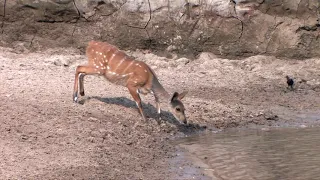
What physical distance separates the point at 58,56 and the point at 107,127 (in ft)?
14.0

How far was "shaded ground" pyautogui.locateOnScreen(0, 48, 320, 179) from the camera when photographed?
805 cm

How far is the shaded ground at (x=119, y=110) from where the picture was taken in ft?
26.4

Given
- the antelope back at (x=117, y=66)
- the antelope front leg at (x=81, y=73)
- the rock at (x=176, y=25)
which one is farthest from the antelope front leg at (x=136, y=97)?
the rock at (x=176, y=25)

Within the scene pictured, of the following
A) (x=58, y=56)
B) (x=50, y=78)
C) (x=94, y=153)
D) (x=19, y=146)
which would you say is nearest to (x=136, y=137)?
(x=94, y=153)

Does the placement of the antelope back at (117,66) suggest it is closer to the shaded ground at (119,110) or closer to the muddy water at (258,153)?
the shaded ground at (119,110)

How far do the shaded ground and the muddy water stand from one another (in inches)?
14.6

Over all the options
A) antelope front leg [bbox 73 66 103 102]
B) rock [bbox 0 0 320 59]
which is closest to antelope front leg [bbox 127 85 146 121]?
antelope front leg [bbox 73 66 103 102]

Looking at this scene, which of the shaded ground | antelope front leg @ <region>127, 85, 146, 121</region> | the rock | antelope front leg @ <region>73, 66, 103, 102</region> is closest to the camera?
the shaded ground

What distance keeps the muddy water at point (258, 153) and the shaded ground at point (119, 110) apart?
0.37 metres

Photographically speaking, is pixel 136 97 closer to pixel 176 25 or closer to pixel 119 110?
pixel 119 110

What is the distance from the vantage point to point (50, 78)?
478 inches

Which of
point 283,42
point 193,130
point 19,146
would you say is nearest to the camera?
point 19,146

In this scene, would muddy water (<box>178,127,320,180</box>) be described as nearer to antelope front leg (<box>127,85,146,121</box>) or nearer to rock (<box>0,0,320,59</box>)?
antelope front leg (<box>127,85,146,121</box>)

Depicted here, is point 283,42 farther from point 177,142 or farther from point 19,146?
point 19,146
